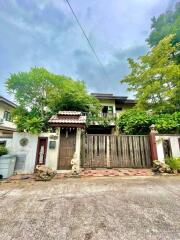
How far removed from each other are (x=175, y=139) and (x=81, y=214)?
6.66 m

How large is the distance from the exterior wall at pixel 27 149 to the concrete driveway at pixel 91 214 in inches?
98.5

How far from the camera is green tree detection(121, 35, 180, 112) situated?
862cm

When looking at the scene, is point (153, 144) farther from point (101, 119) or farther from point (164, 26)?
point (164, 26)

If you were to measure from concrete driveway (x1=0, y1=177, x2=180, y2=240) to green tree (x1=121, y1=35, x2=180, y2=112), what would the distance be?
6.98 m

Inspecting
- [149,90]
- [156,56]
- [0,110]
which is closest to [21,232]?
[149,90]

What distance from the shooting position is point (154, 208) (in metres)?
2.56

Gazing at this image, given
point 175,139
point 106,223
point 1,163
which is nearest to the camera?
point 106,223

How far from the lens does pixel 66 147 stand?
21.6ft

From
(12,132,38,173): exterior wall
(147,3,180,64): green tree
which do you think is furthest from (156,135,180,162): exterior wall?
(147,3,180,64): green tree

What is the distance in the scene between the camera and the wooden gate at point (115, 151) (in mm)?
6789

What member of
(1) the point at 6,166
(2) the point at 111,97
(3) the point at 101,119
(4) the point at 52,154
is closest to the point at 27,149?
(1) the point at 6,166

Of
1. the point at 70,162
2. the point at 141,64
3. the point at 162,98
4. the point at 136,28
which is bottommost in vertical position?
the point at 70,162

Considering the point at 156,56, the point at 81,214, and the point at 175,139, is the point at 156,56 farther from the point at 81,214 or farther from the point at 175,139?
the point at 81,214

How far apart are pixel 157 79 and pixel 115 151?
6.49 metres
